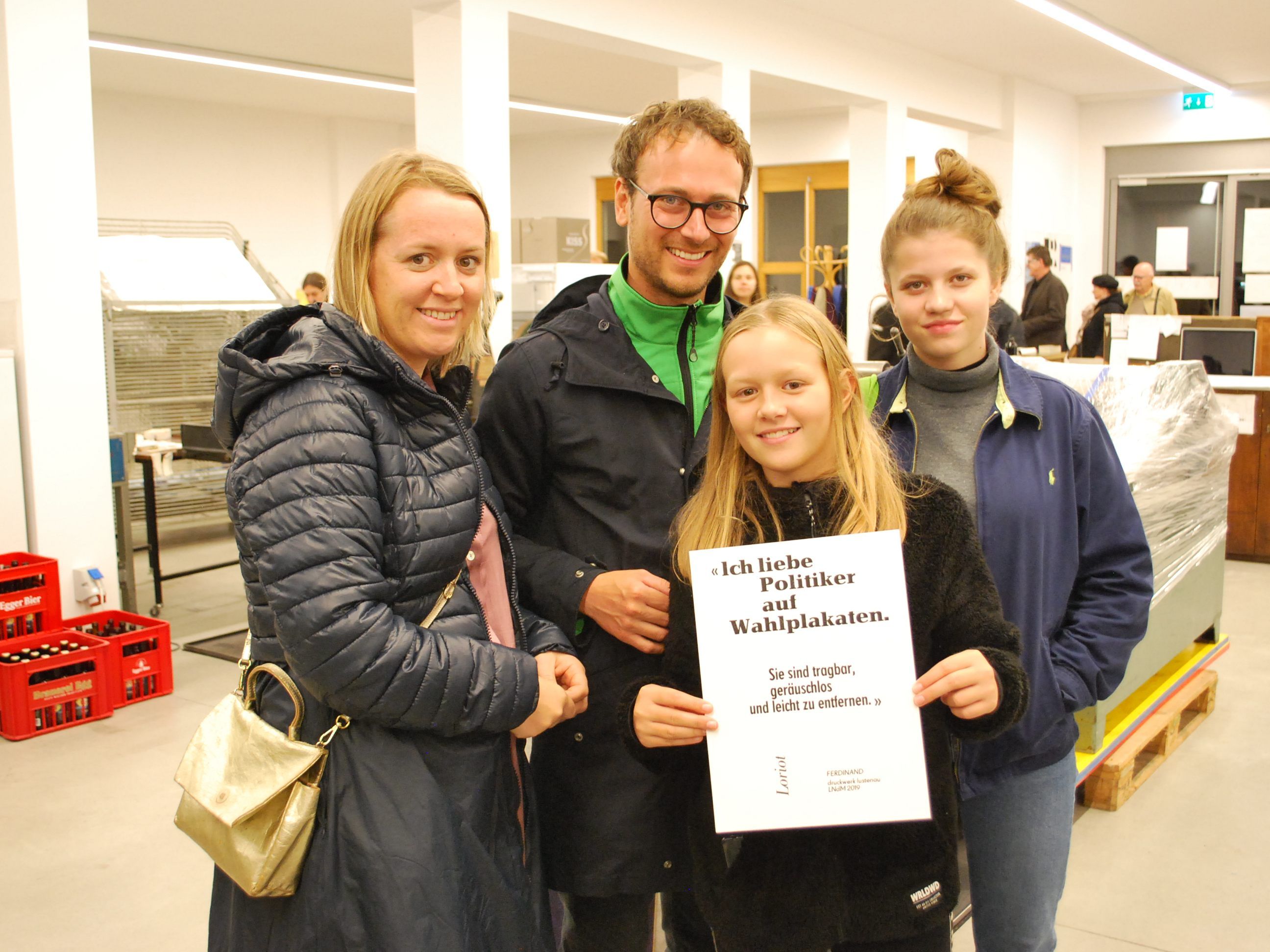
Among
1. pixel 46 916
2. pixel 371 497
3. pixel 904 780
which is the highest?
pixel 371 497

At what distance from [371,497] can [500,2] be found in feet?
17.6

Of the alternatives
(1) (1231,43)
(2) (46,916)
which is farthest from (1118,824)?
(1) (1231,43)

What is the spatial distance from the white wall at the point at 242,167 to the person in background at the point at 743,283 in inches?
167

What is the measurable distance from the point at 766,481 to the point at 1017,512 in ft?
1.18

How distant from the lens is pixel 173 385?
6297 mm

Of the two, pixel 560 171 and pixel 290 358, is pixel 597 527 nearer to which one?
pixel 290 358

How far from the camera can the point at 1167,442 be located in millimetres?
3293

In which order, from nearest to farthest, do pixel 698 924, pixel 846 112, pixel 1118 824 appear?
pixel 698 924 → pixel 1118 824 → pixel 846 112

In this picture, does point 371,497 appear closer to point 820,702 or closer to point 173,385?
point 820,702

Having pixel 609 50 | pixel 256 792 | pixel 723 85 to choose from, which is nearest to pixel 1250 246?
pixel 723 85

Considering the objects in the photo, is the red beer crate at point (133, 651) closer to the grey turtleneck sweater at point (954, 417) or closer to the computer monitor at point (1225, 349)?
the grey turtleneck sweater at point (954, 417)

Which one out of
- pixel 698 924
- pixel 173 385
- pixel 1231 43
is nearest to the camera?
pixel 698 924

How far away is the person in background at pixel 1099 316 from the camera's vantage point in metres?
8.89

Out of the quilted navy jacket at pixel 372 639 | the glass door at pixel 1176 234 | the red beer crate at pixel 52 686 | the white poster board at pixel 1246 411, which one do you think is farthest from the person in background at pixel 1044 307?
the quilted navy jacket at pixel 372 639
